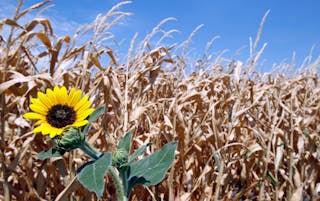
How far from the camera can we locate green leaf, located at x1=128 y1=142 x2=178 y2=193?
0.98m

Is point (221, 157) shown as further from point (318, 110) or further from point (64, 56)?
point (318, 110)

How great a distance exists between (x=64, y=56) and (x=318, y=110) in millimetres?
1770

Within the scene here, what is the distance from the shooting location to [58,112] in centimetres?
102

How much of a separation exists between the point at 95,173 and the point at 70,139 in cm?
13

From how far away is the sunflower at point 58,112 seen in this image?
0.99 m

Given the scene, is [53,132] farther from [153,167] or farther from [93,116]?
[153,167]

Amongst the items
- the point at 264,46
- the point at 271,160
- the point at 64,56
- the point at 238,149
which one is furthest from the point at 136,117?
the point at 271,160

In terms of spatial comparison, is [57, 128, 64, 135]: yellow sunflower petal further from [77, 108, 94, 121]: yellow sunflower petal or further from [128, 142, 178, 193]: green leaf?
[128, 142, 178, 193]: green leaf

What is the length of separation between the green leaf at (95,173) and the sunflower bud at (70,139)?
0.07 metres

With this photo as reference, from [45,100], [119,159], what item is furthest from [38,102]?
[119,159]

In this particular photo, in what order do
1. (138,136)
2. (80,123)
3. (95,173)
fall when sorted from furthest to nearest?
(138,136) < (80,123) < (95,173)

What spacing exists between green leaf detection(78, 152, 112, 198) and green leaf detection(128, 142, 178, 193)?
0.14 metres

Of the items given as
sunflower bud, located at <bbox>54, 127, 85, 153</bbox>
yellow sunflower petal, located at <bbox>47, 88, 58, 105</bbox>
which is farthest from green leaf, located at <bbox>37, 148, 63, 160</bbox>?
yellow sunflower petal, located at <bbox>47, 88, 58, 105</bbox>

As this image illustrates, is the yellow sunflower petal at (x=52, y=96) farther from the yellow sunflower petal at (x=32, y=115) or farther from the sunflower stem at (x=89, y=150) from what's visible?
the sunflower stem at (x=89, y=150)
